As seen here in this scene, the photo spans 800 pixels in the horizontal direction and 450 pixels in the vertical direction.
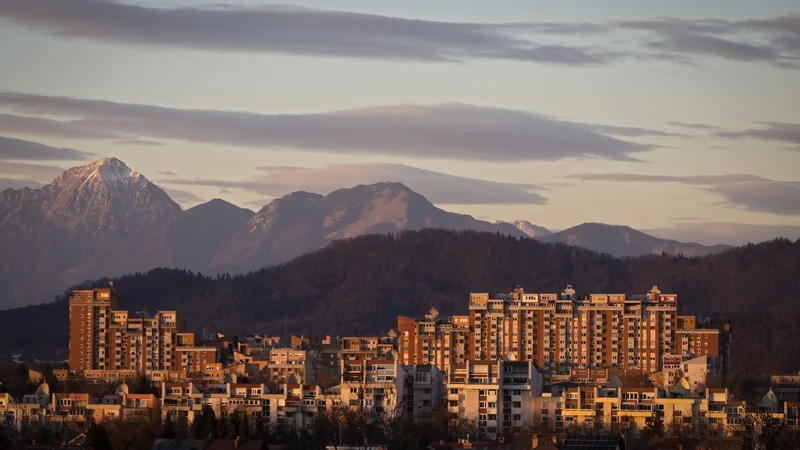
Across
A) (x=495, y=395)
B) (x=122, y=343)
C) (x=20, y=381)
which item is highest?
(x=122, y=343)

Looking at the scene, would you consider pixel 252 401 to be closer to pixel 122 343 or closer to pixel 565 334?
pixel 565 334

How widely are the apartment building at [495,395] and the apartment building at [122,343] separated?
3445cm

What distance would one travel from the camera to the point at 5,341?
158 m

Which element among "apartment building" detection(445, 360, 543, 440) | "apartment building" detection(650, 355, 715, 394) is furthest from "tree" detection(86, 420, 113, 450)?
"apartment building" detection(650, 355, 715, 394)

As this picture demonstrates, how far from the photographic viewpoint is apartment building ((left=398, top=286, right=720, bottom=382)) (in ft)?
365

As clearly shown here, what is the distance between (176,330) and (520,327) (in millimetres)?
20012

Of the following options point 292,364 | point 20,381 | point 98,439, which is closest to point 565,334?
point 292,364

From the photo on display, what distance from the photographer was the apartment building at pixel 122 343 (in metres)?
115

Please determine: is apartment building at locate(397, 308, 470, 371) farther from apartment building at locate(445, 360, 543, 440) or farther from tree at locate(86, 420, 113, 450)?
tree at locate(86, 420, 113, 450)

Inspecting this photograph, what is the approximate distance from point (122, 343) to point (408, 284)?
65194 millimetres

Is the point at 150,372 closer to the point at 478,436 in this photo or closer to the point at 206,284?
the point at 478,436

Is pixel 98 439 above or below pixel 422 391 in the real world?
below

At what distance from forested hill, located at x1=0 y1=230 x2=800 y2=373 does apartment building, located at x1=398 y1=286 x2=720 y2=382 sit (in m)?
40.5

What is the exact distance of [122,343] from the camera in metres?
118
